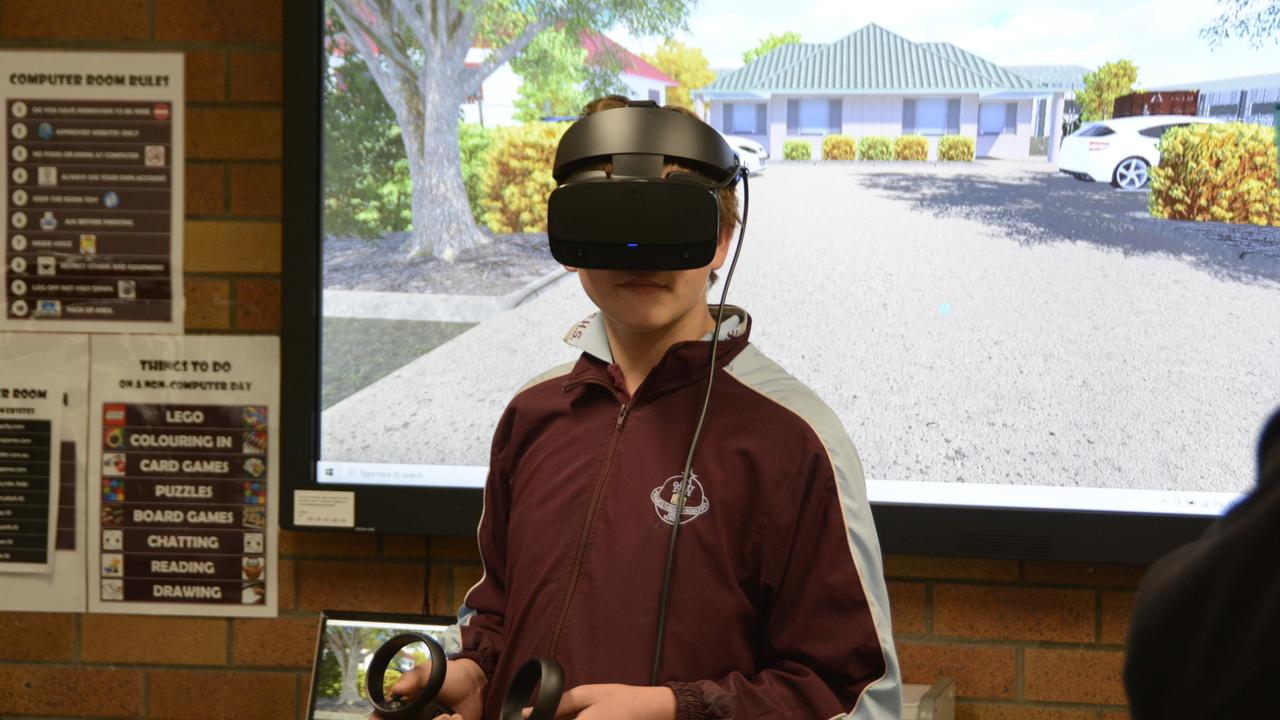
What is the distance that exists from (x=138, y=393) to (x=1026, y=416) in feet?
5.72

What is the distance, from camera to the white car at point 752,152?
2.18 metres

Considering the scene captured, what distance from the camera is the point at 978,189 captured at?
6.98ft

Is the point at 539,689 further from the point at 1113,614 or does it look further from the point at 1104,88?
the point at 1104,88

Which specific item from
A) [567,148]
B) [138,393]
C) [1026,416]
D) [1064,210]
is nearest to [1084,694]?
[1026,416]

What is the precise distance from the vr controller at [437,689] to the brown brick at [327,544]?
1100mm

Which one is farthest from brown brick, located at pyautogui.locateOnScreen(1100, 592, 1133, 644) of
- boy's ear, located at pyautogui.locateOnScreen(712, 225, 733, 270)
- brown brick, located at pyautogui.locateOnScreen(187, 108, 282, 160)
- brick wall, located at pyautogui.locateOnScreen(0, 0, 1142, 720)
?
brown brick, located at pyautogui.locateOnScreen(187, 108, 282, 160)

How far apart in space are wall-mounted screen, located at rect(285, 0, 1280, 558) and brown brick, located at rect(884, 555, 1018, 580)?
0.45ft

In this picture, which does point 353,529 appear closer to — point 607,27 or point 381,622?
point 381,622

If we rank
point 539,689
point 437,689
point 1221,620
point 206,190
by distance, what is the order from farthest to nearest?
point 206,190
point 437,689
point 539,689
point 1221,620

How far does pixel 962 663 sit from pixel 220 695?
1491 mm

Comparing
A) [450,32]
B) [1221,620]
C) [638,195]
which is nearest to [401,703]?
[638,195]

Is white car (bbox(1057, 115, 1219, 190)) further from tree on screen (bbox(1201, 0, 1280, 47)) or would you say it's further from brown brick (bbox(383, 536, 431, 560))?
brown brick (bbox(383, 536, 431, 560))

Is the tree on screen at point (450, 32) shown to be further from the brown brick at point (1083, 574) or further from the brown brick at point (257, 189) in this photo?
the brown brick at point (1083, 574)

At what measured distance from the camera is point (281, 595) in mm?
2258
